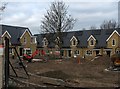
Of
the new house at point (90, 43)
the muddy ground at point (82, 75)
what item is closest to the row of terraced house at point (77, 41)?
the new house at point (90, 43)

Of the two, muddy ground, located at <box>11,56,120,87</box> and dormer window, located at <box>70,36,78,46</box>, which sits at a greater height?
dormer window, located at <box>70,36,78,46</box>

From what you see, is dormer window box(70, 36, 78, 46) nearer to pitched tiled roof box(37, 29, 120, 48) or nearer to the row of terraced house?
the row of terraced house

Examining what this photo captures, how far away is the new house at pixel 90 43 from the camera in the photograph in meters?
52.5

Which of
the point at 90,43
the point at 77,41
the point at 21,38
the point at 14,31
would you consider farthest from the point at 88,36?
the point at 14,31

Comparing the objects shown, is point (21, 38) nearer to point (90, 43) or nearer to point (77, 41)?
point (77, 41)

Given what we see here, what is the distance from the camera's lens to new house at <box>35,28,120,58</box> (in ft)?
172

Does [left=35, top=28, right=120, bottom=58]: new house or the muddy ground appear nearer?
the muddy ground

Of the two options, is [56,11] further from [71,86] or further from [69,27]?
[71,86]

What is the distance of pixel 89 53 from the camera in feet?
183

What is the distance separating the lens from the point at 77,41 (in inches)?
2335

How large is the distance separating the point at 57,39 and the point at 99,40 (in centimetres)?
1027

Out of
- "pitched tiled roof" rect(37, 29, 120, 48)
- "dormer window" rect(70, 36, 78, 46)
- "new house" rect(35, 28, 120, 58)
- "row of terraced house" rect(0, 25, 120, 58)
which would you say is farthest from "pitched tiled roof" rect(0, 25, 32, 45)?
"dormer window" rect(70, 36, 78, 46)

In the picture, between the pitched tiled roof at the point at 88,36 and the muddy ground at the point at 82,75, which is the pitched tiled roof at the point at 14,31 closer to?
the pitched tiled roof at the point at 88,36

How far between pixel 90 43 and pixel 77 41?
417cm
